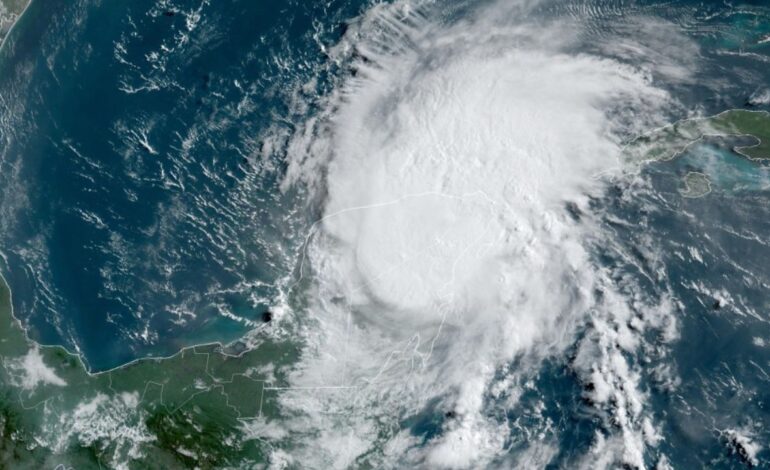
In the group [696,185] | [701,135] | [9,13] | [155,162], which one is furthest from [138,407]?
[701,135]

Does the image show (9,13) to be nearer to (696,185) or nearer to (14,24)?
(14,24)

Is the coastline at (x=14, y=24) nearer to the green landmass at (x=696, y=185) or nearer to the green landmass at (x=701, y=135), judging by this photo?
the green landmass at (x=701, y=135)

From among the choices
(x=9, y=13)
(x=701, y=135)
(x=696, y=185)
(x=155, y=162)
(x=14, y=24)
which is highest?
(x=9, y=13)

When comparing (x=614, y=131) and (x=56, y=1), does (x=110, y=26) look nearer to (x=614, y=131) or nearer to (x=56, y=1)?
(x=56, y=1)

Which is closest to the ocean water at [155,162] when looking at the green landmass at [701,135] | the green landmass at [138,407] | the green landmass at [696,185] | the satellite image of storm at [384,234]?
the satellite image of storm at [384,234]

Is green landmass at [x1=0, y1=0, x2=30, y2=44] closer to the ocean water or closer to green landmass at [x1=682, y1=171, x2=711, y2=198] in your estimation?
the ocean water

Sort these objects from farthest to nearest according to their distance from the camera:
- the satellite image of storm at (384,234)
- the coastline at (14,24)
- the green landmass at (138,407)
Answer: the coastline at (14,24) → the green landmass at (138,407) → the satellite image of storm at (384,234)
